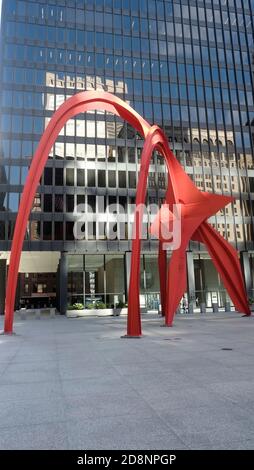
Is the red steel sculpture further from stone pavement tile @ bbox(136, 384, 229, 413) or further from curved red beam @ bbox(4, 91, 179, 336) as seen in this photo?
stone pavement tile @ bbox(136, 384, 229, 413)

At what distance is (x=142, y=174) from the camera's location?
17922 mm

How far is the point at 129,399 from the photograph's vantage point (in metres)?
6.05

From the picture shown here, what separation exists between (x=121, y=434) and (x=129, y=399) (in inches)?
65.2

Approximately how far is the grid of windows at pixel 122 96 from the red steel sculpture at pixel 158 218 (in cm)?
1871

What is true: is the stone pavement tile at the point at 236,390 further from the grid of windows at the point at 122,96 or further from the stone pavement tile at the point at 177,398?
the grid of windows at the point at 122,96

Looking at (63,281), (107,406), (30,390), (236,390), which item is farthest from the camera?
(63,281)

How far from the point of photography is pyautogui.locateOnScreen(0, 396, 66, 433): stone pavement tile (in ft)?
16.5

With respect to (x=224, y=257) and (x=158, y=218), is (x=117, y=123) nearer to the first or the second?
(x=158, y=218)

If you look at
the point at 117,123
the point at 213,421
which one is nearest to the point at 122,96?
the point at 117,123

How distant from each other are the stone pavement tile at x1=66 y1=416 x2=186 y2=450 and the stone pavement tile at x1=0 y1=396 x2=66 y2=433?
44 cm

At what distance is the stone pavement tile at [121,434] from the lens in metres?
4.08

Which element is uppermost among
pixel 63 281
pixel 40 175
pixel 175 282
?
pixel 40 175

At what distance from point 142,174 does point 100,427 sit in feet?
46.9

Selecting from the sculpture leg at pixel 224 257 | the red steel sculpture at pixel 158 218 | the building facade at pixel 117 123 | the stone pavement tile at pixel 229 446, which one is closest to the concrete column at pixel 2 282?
the building facade at pixel 117 123
